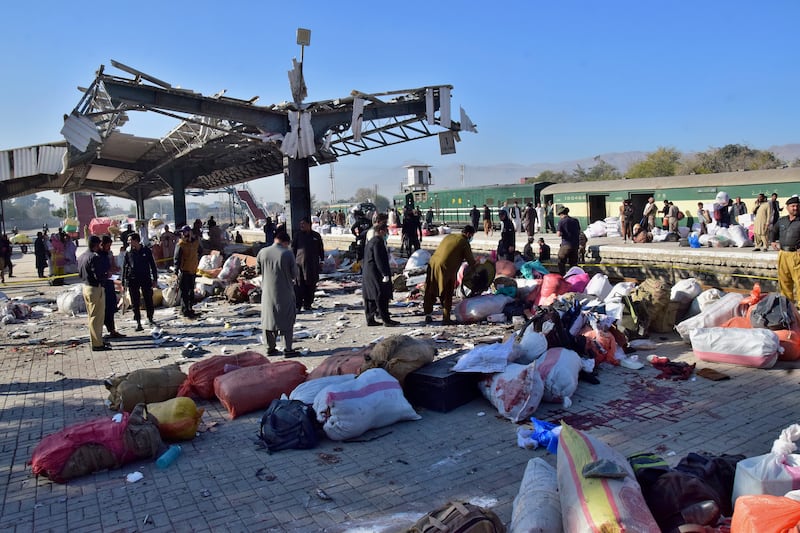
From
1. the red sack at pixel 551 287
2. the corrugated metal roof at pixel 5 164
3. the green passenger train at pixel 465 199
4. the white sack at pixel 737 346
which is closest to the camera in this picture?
the white sack at pixel 737 346

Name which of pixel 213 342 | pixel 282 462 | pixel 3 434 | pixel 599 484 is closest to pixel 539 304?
pixel 213 342

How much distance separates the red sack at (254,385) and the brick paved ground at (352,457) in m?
0.13

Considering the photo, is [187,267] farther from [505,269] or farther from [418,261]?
[505,269]

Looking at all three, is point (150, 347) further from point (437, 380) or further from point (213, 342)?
point (437, 380)

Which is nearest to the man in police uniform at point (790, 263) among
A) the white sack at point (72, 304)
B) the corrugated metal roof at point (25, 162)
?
the white sack at point (72, 304)

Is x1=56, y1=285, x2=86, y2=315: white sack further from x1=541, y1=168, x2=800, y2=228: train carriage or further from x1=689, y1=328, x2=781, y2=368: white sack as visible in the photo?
x1=541, y1=168, x2=800, y2=228: train carriage

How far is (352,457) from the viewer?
13.4 feet

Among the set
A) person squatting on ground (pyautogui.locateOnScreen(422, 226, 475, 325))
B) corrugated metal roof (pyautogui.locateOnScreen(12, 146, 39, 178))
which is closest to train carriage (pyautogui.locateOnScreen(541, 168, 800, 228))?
person squatting on ground (pyautogui.locateOnScreen(422, 226, 475, 325))

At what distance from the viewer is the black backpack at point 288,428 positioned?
4.25 metres

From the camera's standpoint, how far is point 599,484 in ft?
8.71

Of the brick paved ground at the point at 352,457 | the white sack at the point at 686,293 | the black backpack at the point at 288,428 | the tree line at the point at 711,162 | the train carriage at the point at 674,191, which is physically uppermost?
the tree line at the point at 711,162

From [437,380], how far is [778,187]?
52.2 ft

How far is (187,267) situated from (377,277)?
364cm

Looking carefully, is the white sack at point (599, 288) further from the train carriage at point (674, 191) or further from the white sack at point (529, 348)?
the train carriage at point (674, 191)
